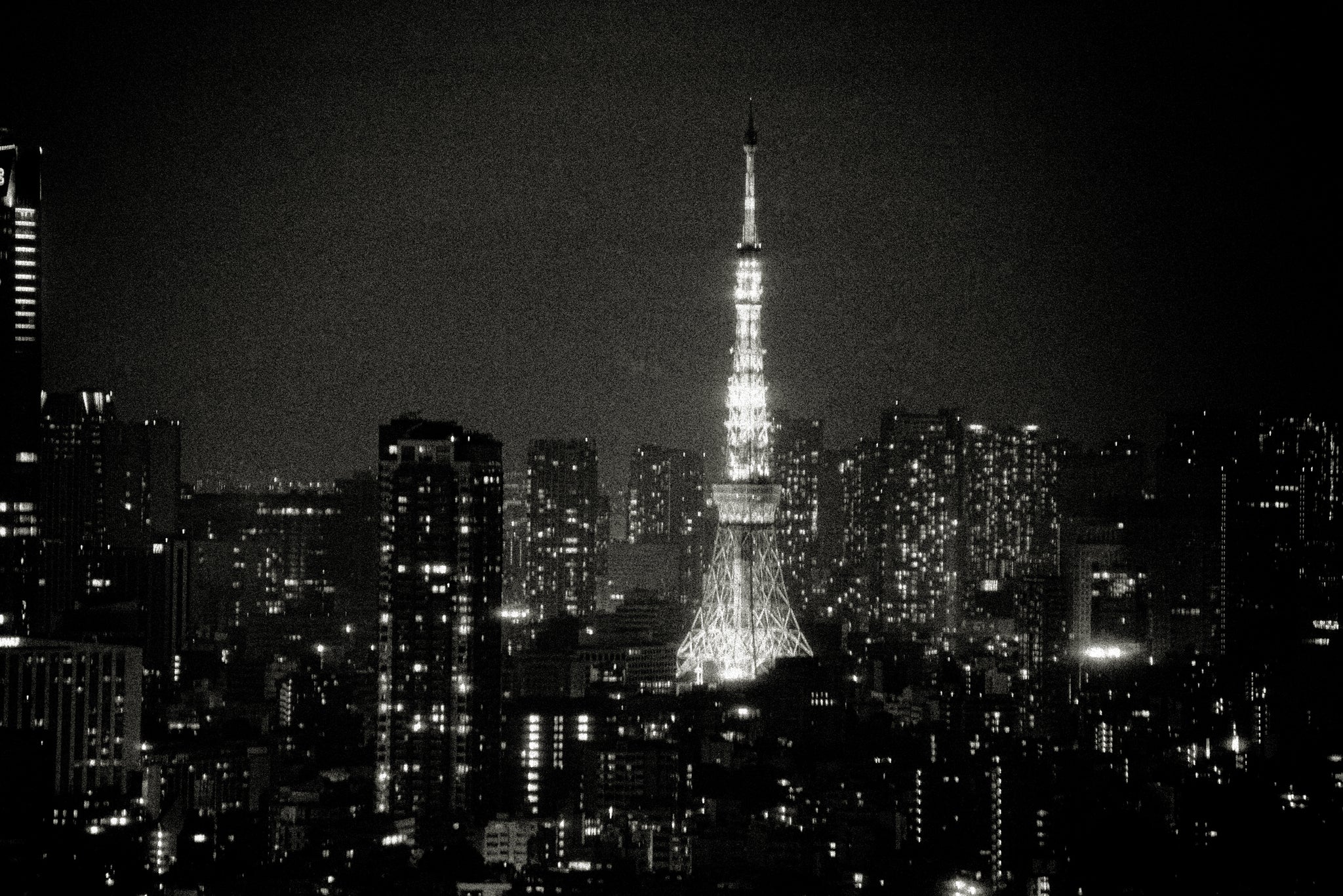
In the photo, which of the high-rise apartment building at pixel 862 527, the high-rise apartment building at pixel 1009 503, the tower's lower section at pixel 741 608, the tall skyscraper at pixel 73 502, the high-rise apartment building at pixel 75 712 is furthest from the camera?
the high-rise apartment building at pixel 862 527

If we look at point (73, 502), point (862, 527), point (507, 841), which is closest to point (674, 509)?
point (862, 527)

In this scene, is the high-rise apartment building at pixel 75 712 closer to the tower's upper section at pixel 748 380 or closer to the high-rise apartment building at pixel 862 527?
the tower's upper section at pixel 748 380

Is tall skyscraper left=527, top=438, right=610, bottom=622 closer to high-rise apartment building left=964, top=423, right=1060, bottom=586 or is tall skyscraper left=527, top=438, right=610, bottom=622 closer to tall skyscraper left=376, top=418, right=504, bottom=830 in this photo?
tall skyscraper left=376, top=418, right=504, bottom=830

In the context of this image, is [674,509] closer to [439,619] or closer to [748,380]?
[748,380]

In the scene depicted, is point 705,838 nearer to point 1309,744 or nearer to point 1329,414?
point 1309,744

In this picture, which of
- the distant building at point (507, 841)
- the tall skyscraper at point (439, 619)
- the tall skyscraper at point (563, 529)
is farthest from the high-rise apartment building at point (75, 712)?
the tall skyscraper at point (563, 529)

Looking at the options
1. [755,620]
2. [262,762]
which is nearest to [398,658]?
[262,762]

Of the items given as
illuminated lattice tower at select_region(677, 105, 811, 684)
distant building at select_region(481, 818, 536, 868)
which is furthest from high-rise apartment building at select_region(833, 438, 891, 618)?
distant building at select_region(481, 818, 536, 868)
